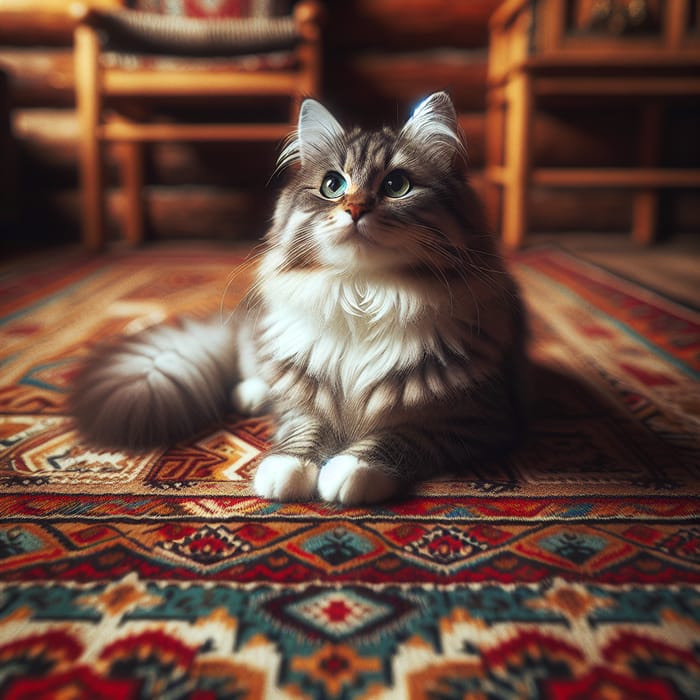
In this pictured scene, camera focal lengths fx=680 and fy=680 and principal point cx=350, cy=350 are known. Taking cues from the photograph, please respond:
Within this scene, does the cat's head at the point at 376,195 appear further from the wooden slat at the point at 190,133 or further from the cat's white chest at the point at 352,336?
the wooden slat at the point at 190,133

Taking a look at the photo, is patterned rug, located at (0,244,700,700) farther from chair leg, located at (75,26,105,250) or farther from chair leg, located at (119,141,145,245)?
chair leg, located at (119,141,145,245)

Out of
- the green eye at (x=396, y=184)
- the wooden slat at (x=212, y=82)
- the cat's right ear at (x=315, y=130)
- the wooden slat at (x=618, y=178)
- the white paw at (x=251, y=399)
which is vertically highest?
the wooden slat at (x=212, y=82)

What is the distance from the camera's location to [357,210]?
903 mm

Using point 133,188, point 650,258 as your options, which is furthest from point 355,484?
point 133,188

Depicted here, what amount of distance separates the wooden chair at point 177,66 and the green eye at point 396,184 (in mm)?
1462

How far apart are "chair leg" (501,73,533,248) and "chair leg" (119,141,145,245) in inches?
66.3

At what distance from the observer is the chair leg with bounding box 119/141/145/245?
312cm

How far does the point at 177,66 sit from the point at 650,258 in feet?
6.74

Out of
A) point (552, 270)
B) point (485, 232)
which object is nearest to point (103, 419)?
point (485, 232)

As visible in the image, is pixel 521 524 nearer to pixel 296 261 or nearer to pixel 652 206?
pixel 296 261

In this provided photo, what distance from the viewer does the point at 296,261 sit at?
1.01 m

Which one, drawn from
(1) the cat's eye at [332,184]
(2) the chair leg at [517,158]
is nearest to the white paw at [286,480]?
(1) the cat's eye at [332,184]

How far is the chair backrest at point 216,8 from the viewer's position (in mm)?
2824

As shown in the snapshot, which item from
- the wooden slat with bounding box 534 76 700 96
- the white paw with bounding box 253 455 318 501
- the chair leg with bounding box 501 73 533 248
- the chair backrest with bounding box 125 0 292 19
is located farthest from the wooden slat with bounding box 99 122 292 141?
the white paw with bounding box 253 455 318 501
